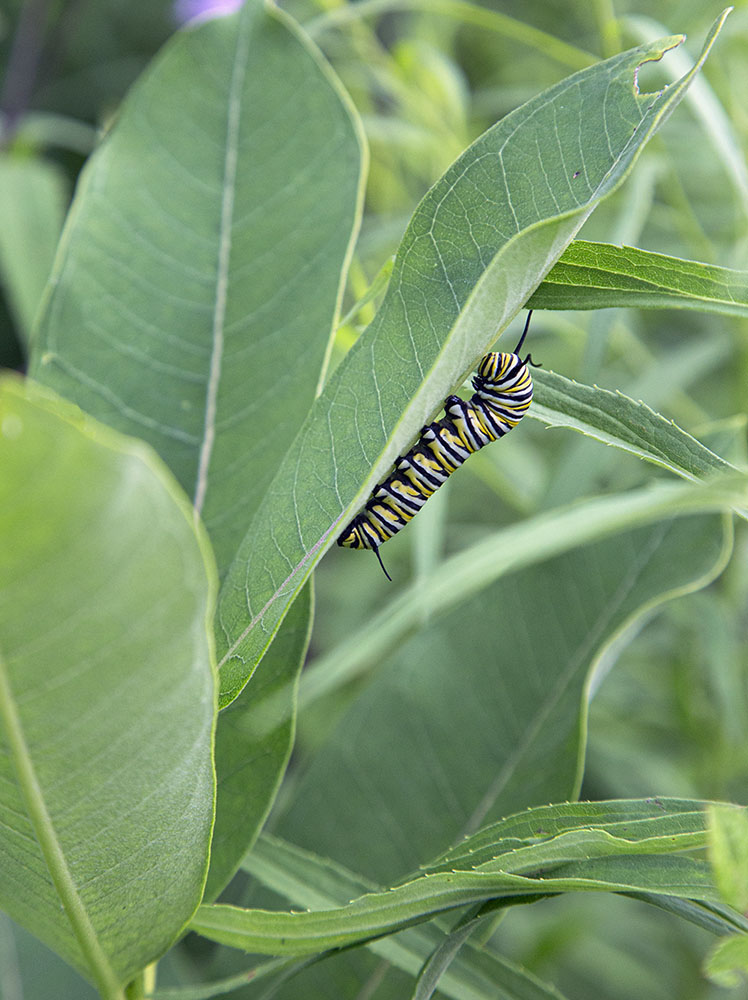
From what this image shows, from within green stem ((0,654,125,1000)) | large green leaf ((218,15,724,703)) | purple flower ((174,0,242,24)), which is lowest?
green stem ((0,654,125,1000))

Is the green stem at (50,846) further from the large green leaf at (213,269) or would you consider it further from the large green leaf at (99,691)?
the large green leaf at (213,269)

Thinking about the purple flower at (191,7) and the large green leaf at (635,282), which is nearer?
the large green leaf at (635,282)

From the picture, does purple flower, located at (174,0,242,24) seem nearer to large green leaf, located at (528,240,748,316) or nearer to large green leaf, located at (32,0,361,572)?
large green leaf, located at (32,0,361,572)

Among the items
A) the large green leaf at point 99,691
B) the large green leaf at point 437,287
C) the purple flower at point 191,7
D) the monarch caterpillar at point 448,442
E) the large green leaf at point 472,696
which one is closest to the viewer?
the large green leaf at point 99,691

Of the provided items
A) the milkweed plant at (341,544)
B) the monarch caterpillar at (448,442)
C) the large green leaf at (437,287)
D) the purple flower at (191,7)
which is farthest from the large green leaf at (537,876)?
the purple flower at (191,7)

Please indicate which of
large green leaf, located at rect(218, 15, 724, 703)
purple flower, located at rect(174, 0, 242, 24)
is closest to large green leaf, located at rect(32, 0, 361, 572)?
large green leaf, located at rect(218, 15, 724, 703)

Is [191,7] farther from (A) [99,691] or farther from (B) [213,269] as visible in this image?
(A) [99,691]

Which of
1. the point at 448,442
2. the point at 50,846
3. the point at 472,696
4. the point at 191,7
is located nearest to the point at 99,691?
the point at 50,846

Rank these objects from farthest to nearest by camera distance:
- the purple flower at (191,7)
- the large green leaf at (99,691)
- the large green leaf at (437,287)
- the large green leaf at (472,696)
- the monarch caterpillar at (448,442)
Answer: the purple flower at (191,7) → the large green leaf at (472,696) → the monarch caterpillar at (448,442) → the large green leaf at (437,287) → the large green leaf at (99,691)
